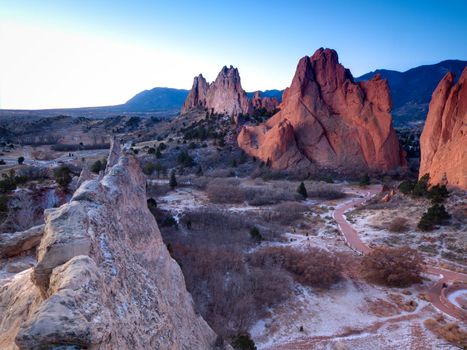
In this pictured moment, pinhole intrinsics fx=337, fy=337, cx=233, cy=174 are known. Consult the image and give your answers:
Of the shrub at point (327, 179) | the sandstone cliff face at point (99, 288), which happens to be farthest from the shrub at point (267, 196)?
the sandstone cliff face at point (99, 288)

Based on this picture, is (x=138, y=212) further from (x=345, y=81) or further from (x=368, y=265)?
(x=345, y=81)

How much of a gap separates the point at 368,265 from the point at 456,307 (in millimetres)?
4243

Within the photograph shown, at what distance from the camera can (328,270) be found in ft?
58.9

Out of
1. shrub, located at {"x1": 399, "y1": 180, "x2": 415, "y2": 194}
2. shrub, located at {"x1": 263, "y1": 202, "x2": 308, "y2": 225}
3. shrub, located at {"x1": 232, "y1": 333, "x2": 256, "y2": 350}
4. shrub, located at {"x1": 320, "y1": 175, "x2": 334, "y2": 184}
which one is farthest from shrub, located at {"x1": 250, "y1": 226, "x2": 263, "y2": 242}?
shrub, located at {"x1": 320, "y1": 175, "x2": 334, "y2": 184}

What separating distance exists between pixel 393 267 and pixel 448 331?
479cm

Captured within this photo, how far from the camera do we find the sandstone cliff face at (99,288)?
293 centimetres

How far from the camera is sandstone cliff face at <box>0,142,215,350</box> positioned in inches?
115

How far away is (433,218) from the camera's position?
77.2 ft

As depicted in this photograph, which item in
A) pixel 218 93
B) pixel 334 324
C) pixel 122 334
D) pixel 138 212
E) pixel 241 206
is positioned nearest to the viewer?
pixel 122 334

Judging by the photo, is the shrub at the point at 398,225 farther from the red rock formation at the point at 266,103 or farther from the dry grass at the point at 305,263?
the red rock formation at the point at 266,103

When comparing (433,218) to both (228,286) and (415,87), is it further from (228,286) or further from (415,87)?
(415,87)

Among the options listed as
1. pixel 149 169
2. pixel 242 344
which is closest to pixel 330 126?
pixel 149 169

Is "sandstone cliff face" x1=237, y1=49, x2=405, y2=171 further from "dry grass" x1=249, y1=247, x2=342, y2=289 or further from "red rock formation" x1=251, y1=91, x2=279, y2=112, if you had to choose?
"dry grass" x1=249, y1=247, x2=342, y2=289

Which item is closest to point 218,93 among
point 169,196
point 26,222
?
point 169,196
